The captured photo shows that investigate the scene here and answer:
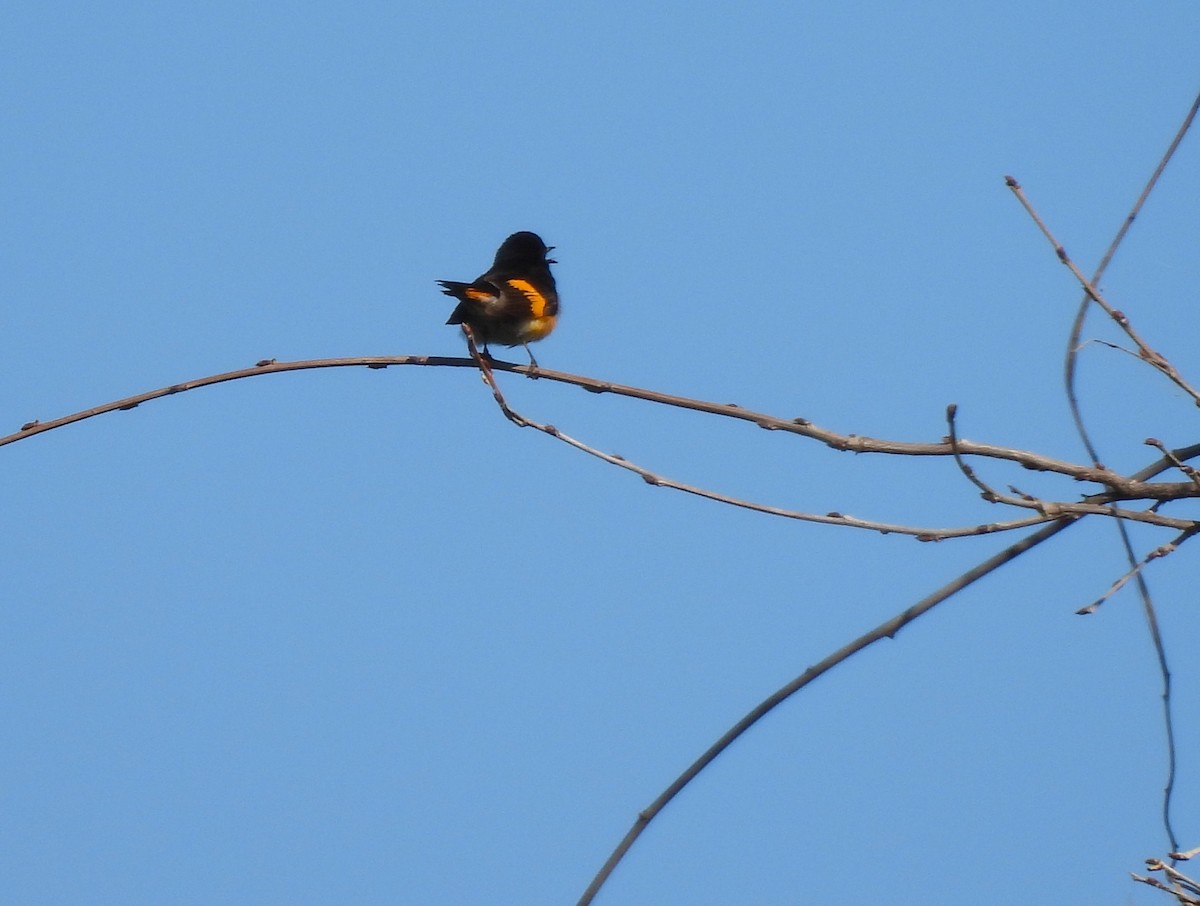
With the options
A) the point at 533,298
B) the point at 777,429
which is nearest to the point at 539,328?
the point at 533,298

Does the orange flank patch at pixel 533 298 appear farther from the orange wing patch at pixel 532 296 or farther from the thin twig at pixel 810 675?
the thin twig at pixel 810 675

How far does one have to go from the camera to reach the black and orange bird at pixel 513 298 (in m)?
5.38

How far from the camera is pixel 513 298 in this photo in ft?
18.3

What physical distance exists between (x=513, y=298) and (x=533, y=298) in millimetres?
267

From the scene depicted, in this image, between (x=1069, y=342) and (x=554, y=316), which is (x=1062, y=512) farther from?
(x=554, y=316)

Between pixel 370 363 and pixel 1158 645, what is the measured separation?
1.26 meters

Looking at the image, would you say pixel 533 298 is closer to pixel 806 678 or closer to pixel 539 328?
pixel 539 328

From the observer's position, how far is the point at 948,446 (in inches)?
78.0

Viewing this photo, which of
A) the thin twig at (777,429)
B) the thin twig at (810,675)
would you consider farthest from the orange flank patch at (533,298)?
the thin twig at (810,675)

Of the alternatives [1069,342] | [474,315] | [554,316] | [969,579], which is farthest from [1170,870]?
[554,316]

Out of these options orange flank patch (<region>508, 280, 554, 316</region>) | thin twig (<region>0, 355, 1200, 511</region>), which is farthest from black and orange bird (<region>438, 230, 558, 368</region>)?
thin twig (<region>0, 355, 1200, 511</region>)

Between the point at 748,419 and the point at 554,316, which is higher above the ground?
the point at 554,316

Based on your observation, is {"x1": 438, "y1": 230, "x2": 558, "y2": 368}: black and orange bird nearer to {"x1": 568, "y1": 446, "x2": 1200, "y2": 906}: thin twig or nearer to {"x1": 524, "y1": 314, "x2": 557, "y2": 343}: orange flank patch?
{"x1": 524, "y1": 314, "x2": 557, "y2": 343}: orange flank patch

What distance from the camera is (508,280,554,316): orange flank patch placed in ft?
18.9
